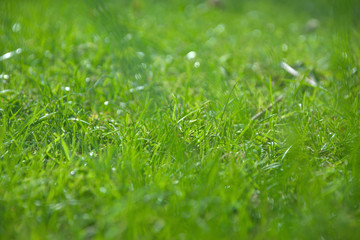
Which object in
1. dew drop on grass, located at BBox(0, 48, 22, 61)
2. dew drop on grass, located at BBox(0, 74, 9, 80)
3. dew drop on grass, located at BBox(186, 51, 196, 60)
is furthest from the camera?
dew drop on grass, located at BBox(186, 51, 196, 60)

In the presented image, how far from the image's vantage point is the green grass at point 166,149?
42.9 inches

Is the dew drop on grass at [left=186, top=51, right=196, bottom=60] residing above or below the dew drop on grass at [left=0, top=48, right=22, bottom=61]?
below

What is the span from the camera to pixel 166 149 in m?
1.52

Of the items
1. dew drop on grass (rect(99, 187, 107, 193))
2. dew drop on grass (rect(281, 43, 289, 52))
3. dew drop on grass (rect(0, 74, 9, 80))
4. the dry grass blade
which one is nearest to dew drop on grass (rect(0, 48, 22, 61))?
dew drop on grass (rect(0, 74, 9, 80))

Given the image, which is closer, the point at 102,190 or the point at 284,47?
the point at 102,190

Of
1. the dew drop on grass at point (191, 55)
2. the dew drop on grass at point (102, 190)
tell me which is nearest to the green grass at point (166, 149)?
the dew drop on grass at point (102, 190)

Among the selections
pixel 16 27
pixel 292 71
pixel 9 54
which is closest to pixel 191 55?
pixel 292 71

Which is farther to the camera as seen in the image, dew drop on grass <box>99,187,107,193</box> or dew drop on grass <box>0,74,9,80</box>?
dew drop on grass <box>0,74,9,80</box>

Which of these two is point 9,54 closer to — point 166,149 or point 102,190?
point 166,149

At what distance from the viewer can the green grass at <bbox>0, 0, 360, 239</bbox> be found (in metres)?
1.09

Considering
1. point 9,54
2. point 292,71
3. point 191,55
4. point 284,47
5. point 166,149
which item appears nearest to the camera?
point 166,149

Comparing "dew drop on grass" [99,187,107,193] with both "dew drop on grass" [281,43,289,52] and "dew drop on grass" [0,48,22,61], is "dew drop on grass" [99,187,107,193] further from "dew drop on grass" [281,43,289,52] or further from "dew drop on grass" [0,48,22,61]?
"dew drop on grass" [281,43,289,52]

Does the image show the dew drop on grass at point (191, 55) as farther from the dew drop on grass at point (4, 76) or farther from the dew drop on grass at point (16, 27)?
the dew drop on grass at point (16, 27)

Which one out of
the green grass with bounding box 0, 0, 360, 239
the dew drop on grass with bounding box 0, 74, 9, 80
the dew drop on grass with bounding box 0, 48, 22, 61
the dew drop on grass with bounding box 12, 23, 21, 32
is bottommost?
the green grass with bounding box 0, 0, 360, 239
